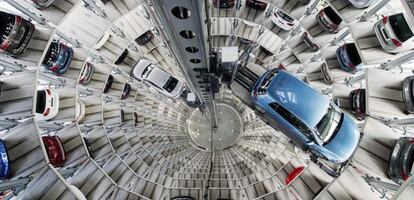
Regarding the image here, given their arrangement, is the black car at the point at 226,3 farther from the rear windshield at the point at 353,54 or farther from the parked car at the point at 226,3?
the rear windshield at the point at 353,54

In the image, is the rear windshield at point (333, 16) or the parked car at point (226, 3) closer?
the rear windshield at point (333, 16)

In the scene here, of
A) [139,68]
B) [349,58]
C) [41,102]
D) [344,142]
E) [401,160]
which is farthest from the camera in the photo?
[139,68]

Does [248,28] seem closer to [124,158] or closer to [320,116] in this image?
[320,116]

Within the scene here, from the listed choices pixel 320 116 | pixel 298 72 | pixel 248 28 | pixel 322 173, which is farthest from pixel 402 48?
pixel 248 28

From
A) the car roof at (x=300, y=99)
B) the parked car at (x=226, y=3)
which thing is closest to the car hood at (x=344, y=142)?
the car roof at (x=300, y=99)

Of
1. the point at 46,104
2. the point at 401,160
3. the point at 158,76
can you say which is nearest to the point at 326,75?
the point at 401,160

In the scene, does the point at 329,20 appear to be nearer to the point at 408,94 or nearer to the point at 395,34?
the point at 395,34
